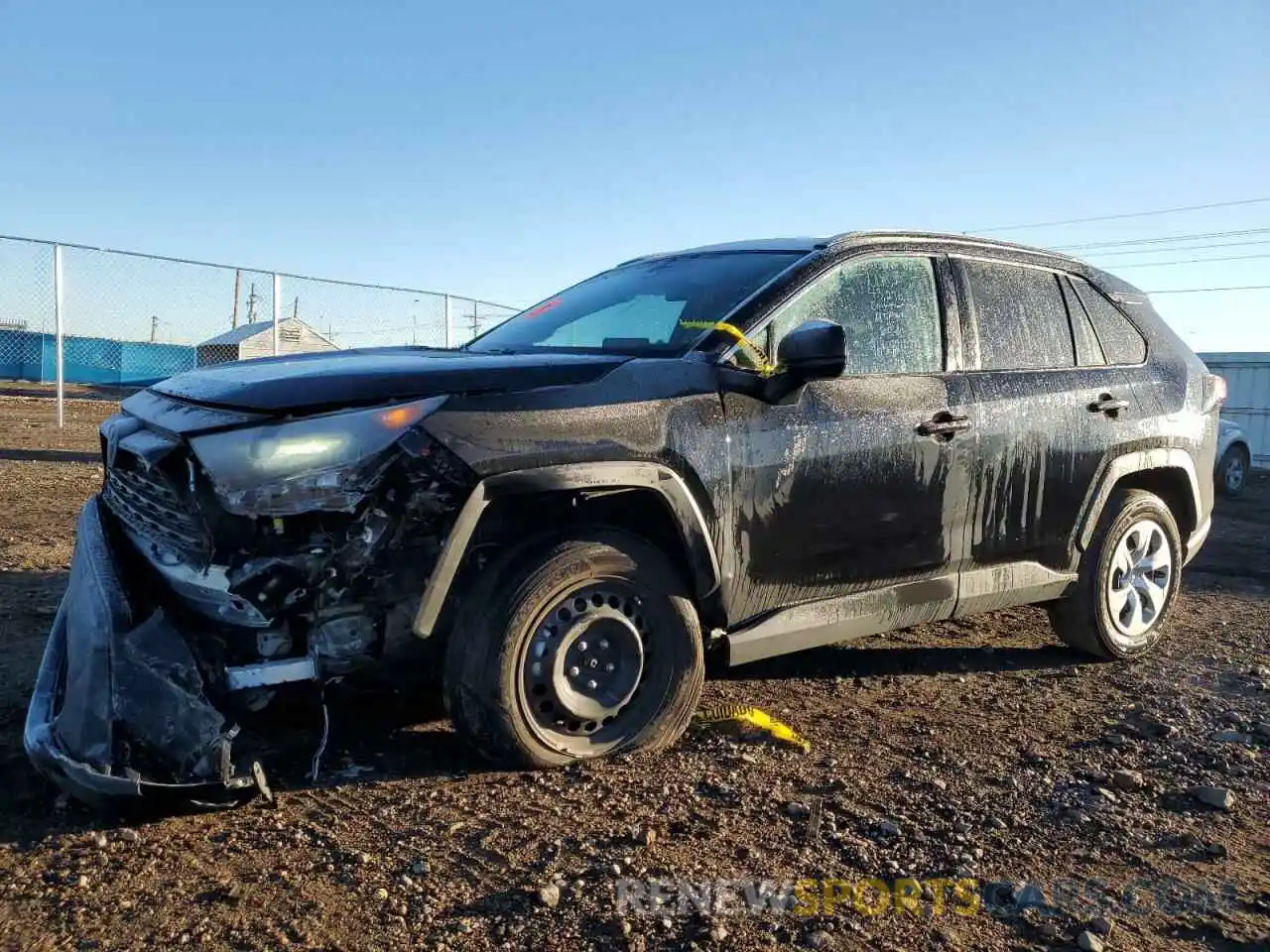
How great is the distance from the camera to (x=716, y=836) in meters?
2.64

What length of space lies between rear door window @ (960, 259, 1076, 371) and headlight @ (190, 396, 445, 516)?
264 cm

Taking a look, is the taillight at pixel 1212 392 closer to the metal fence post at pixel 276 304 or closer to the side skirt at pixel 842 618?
the side skirt at pixel 842 618

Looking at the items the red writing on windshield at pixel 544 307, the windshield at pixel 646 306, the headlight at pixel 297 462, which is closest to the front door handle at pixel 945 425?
the windshield at pixel 646 306

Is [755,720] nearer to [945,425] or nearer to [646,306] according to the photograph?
[945,425]

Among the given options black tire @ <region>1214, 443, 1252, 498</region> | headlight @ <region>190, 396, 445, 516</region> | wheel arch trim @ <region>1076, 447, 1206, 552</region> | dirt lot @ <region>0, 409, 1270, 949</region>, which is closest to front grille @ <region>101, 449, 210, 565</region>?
headlight @ <region>190, 396, 445, 516</region>

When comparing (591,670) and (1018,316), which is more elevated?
(1018,316)

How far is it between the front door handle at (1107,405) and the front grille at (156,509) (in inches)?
145

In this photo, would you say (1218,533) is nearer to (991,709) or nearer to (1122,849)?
(991,709)

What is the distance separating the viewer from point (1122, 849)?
2.67 m

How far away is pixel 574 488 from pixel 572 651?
0.53 metres

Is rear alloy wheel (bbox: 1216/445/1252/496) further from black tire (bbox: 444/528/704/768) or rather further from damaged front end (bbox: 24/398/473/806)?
damaged front end (bbox: 24/398/473/806)

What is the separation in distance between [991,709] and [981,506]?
0.83 meters

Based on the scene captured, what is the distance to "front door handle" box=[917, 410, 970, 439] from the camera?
368cm

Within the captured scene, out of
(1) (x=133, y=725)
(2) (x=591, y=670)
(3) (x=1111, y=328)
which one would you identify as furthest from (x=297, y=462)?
(3) (x=1111, y=328)
